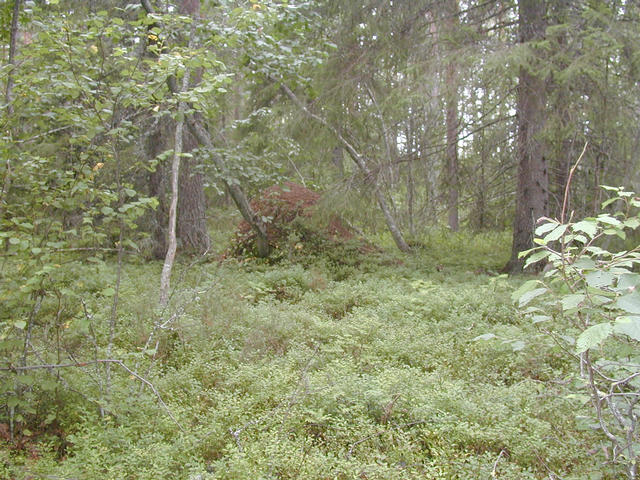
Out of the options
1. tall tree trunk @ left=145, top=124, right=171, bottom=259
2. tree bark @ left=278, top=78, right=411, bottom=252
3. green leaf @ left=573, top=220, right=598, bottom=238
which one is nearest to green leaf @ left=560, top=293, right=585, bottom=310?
green leaf @ left=573, top=220, right=598, bottom=238

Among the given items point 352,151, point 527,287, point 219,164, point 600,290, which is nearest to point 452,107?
point 352,151

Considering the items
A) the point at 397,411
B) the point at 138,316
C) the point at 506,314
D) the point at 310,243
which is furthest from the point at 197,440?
the point at 310,243

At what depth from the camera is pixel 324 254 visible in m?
9.73

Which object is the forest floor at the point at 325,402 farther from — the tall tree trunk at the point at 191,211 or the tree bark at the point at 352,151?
the tall tree trunk at the point at 191,211

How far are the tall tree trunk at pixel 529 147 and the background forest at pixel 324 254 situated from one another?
0.05 m

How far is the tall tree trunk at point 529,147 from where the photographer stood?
26.3ft

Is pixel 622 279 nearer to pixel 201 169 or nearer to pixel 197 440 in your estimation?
pixel 197 440

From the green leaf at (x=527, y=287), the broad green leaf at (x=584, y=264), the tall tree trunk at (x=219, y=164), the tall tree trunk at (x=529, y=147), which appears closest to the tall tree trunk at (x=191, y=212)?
the tall tree trunk at (x=219, y=164)

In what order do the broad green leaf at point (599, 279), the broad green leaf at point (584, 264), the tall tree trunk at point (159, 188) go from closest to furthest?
the broad green leaf at point (599, 279) → the broad green leaf at point (584, 264) → the tall tree trunk at point (159, 188)

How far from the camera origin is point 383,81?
31.0 ft

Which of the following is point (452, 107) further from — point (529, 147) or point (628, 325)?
point (628, 325)

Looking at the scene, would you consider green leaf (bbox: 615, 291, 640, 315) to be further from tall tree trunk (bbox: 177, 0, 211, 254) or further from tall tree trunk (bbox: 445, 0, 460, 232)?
tall tree trunk (bbox: 177, 0, 211, 254)

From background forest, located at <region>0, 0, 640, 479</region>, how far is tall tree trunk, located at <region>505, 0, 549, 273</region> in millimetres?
49

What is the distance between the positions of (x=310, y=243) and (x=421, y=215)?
87.3 inches
